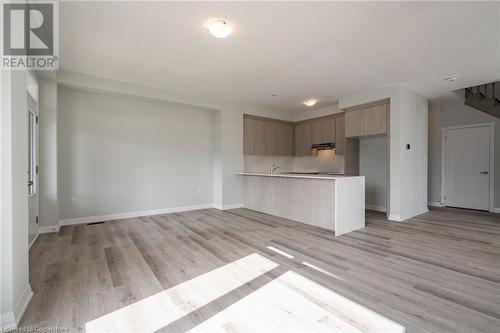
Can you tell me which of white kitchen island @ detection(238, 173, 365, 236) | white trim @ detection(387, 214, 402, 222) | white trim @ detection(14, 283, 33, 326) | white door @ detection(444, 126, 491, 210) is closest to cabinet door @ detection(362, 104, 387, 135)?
white kitchen island @ detection(238, 173, 365, 236)

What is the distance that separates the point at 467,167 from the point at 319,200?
4712mm

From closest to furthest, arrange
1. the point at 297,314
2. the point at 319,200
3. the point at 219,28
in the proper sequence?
the point at 297,314 → the point at 219,28 → the point at 319,200

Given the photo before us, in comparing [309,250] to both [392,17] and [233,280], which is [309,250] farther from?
[392,17]

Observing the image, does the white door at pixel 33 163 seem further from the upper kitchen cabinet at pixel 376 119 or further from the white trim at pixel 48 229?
the upper kitchen cabinet at pixel 376 119

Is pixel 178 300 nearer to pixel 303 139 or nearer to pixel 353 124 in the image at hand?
pixel 353 124

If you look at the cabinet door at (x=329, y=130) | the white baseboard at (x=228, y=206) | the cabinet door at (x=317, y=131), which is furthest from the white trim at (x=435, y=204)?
the white baseboard at (x=228, y=206)

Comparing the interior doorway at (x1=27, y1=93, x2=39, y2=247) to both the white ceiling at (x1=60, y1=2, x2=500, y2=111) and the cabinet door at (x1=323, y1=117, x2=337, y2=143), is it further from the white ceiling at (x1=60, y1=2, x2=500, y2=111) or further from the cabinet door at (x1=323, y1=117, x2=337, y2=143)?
the cabinet door at (x1=323, y1=117, x2=337, y2=143)

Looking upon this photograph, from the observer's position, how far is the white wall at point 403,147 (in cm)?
470

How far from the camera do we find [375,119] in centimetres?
510

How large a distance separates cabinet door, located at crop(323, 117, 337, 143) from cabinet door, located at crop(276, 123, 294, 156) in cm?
117

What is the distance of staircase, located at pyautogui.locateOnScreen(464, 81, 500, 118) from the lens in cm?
523

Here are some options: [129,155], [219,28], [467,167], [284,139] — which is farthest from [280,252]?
[467,167]

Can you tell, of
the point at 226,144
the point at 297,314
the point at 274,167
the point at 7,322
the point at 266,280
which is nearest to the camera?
the point at 7,322

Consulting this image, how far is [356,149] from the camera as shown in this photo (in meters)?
6.25
